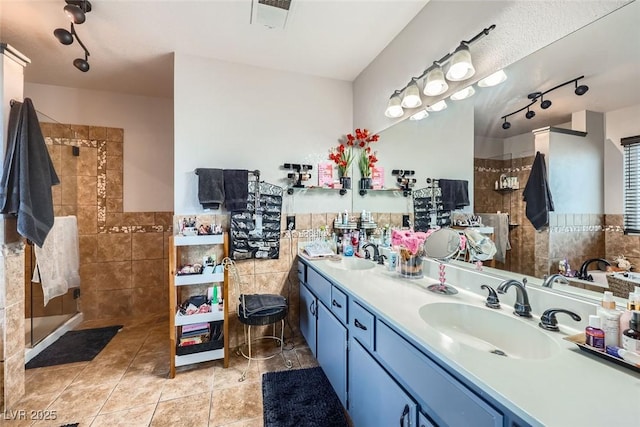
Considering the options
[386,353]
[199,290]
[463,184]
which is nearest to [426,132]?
[463,184]

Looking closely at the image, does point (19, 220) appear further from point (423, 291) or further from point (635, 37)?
point (635, 37)

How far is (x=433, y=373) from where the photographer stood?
0.85 m

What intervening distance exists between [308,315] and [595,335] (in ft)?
5.92

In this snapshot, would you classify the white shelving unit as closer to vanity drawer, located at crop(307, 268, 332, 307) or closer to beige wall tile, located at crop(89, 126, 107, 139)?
vanity drawer, located at crop(307, 268, 332, 307)

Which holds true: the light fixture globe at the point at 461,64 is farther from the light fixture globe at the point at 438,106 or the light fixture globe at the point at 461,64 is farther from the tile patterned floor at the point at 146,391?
the tile patterned floor at the point at 146,391

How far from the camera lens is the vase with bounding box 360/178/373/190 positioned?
103 inches

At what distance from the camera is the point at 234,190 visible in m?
2.33

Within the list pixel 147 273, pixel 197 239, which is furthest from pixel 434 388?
pixel 147 273

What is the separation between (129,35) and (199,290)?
217 centimetres

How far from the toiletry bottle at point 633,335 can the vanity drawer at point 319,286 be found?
1298mm

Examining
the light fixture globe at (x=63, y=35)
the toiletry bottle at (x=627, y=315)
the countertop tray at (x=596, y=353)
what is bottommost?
the countertop tray at (x=596, y=353)

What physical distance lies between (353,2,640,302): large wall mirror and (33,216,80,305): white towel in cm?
344

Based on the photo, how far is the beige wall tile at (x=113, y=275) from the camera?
3.07 m

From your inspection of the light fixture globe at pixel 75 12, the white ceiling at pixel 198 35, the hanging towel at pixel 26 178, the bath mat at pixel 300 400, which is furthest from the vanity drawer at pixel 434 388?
the light fixture globe at pixel 75 12
